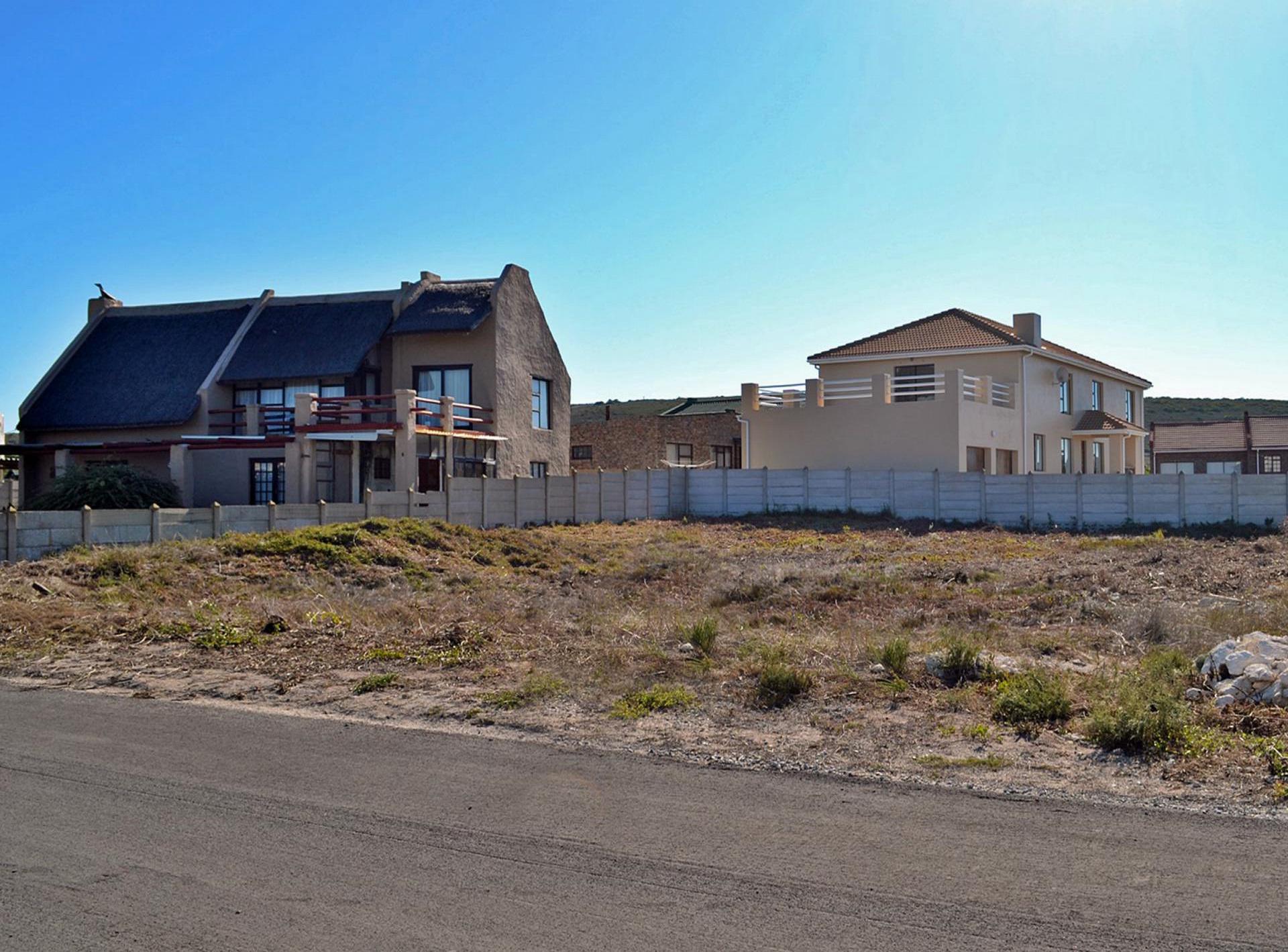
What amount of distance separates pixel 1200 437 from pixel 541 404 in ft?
173

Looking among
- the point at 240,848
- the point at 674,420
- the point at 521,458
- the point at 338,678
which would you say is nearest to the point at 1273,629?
the point at 338,678

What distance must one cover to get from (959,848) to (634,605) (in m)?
12.3

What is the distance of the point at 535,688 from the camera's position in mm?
10477

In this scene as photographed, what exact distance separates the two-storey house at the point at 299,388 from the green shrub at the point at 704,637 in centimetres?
2195

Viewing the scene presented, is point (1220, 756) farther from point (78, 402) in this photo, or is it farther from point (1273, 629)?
point (78, 402)

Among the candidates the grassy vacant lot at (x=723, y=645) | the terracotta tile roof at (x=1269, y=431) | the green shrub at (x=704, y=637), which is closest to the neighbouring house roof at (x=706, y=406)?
the terracotta tile roof at (x=1269, y=431)

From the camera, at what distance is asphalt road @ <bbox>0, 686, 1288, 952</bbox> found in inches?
200

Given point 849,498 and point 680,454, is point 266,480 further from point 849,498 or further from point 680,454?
point 680,454

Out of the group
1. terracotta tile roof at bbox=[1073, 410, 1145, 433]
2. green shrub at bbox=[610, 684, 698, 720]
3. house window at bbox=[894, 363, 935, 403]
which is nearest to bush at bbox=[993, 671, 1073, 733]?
green shrub at bbox=[610, 684, 698, 720]

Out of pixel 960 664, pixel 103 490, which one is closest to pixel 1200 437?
pixel 103 490

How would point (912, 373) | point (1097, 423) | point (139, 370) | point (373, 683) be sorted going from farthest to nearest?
point (1097, 423) → point (912, 373) → point (139, 370) → point (373, 683)

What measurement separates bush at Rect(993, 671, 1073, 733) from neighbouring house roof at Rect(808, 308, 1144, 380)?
3386 centimetres

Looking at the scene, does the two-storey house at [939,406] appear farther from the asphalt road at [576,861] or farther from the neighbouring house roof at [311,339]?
the asphalt road at [576,861]

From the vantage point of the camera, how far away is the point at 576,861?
6043mm
